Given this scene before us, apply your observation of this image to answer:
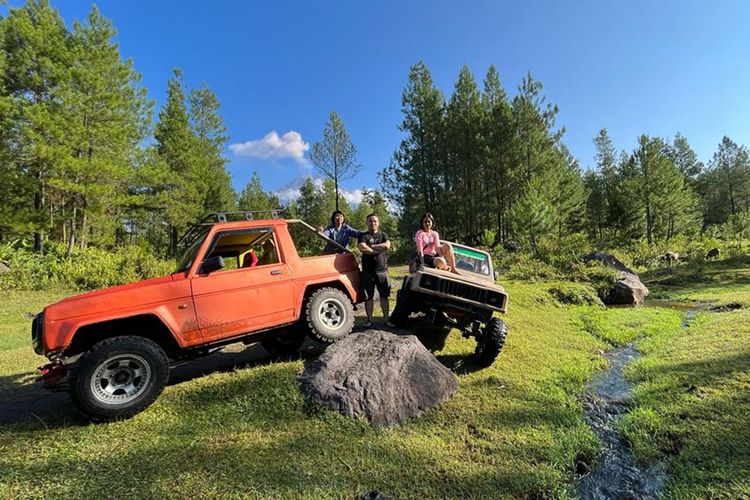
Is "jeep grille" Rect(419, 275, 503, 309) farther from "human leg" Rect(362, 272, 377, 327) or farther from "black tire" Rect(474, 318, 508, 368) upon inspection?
"human leg" Rect(362, 272, 377, 327)

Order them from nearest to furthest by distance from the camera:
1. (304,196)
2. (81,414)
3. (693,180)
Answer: (81,414) → (304,196) → (693,180)

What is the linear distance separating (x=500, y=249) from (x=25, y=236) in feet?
89.3

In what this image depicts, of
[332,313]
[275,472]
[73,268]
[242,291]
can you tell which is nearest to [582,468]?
[275,472]

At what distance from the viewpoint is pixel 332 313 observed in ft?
19.2

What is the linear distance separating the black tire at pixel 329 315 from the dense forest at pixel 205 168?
685 inches

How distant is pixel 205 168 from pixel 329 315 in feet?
93.6

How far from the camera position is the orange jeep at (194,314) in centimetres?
405

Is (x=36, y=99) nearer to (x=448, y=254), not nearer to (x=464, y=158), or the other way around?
(x=448, y=254)

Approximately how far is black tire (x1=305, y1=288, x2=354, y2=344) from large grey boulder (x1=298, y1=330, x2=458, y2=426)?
32cm

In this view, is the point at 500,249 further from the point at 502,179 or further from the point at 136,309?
the point at 136,309

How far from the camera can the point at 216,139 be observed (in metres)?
35.0

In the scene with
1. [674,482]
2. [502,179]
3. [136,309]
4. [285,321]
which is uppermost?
[502,179]

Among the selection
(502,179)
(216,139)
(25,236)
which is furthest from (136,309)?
(216,139)

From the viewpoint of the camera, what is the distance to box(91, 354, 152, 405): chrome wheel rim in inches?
161
